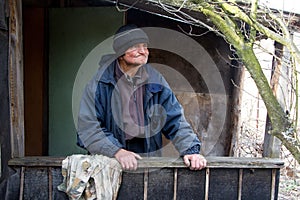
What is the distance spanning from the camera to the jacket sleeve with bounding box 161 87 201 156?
256cm

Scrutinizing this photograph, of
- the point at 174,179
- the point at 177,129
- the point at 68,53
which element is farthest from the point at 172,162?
the point at 68,53

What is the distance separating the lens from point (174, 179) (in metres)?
2.59

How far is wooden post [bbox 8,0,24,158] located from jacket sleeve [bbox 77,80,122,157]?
1.48 ft

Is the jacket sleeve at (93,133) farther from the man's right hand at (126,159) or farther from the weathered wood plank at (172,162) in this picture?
the weathered wood plank at (172,162)

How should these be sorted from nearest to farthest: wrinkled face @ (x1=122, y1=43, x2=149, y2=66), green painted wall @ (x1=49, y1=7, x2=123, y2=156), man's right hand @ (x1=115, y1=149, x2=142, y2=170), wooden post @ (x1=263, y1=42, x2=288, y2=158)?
man's right hand @ (x1=115, y1=149, x2=142, y2=170), wrinkled face @ (x1=122, y1=43, x2=149, y2=66), wooden post @ (x1=263, y1=42, x2=288, y2=158), green painted wall @ (x1=49, y1=7, x2=123, y2=156)

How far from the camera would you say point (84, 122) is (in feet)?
8.02

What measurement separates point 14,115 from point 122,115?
739 millimetres

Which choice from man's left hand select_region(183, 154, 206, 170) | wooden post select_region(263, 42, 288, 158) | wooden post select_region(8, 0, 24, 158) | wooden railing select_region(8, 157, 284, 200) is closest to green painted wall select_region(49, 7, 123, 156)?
wooden post select_region(8, 0, 24, 158)

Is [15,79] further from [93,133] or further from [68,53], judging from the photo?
[68,53]

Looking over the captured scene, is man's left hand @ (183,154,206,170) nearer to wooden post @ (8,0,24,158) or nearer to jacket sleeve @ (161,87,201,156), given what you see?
jacket sleeve @ (161,87,201,156)

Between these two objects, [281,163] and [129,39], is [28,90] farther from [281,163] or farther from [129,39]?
[281,163]

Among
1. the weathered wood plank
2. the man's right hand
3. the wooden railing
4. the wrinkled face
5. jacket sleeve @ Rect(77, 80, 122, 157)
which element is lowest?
the wooden railing

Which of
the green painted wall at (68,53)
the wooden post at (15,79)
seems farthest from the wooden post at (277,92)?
the wooden post at (15,79)

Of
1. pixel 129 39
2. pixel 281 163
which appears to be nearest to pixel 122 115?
pixel 129 39
